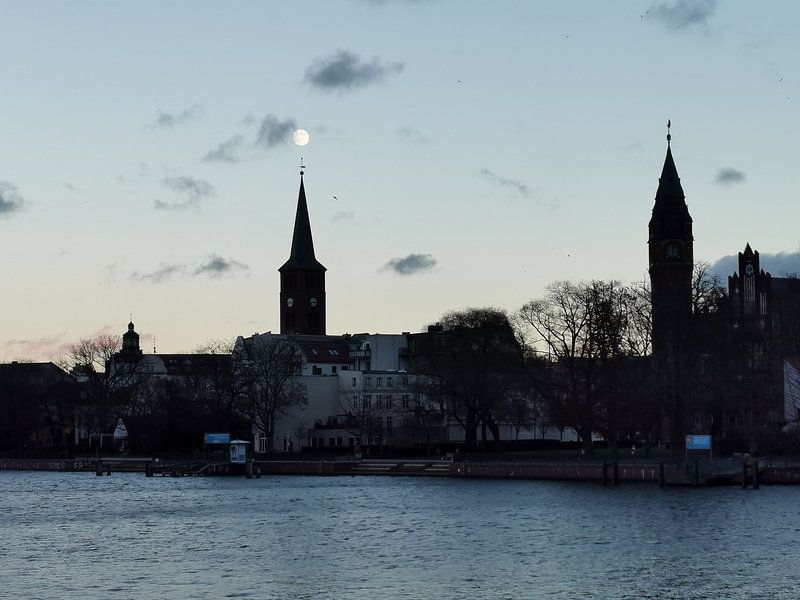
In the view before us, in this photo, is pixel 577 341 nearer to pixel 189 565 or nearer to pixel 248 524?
pixel 248 524

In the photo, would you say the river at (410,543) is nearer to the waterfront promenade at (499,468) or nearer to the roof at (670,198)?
the waterfront promenade at (499,468)

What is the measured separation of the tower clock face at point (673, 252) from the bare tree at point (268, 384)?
51.2 m

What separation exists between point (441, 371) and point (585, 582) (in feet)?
278

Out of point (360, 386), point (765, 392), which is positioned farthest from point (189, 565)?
point (360, 386)

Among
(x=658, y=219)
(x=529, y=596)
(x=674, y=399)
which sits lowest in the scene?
(x=529, y=596)

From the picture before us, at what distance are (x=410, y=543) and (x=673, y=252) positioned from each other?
12537 cm

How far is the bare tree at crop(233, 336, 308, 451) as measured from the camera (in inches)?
6147

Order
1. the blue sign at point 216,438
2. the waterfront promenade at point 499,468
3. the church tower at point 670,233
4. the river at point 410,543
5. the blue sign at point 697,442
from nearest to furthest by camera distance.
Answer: the river at point 410,543
the waterfront promenade at point 499,468
the blue sign at point 697,442
the blue sign at point 216,438
the church tower at point 670,233

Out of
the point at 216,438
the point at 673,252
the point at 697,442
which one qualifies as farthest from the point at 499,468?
the point at 673,252

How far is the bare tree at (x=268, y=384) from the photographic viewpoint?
512 ft

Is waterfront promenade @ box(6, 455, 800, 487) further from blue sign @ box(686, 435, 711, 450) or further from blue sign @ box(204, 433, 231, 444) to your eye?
blue sign @ box(204, 433, 231, 444)

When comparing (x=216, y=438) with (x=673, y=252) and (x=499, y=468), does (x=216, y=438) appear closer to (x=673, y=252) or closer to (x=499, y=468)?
(x=499, y=468)

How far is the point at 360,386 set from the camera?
177m

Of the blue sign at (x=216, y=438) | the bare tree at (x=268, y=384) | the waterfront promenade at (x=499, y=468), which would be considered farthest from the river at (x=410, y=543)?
the bare tree at (x=268, y=384)
